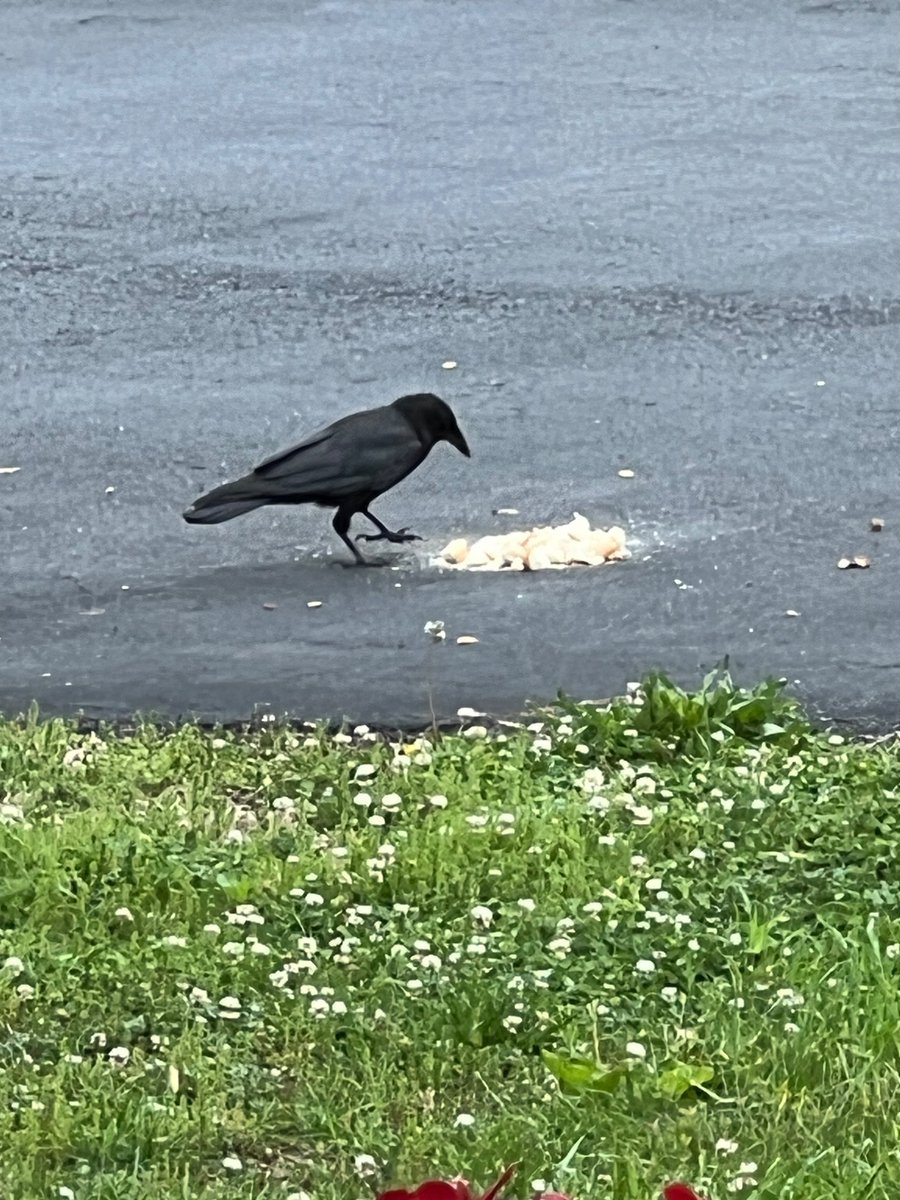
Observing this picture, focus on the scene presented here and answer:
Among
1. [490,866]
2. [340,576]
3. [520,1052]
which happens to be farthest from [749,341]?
[520,1052]

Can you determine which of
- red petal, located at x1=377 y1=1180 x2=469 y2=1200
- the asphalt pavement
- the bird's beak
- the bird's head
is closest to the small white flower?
red petal, located at x1=377 y1=1180 x2=469 y2=1200

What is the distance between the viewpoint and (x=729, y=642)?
5.34 meters

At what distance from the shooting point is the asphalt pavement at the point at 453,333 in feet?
17.7

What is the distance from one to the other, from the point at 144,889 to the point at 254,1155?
33.5 inches

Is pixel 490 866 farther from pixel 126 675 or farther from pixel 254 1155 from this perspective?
pixel 126 675

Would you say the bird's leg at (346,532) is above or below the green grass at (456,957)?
below

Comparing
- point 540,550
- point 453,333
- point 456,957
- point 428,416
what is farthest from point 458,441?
point 456,957

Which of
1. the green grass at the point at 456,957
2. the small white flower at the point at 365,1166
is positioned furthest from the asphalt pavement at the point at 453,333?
the small white flower at the point at 365,1166

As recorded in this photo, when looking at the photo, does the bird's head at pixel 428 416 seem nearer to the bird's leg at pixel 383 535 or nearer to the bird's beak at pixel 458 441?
the bird's beak at pixel 458 441

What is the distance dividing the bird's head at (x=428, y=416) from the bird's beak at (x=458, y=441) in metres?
0.03

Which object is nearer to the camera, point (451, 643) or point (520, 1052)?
point (520, 1052)

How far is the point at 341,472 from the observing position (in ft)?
19.4

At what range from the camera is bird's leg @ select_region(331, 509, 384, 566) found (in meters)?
5.92

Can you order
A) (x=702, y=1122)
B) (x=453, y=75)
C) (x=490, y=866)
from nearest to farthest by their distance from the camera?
(x=702, y=1122)
(x=490, y=866)
(x=453, y=75)
